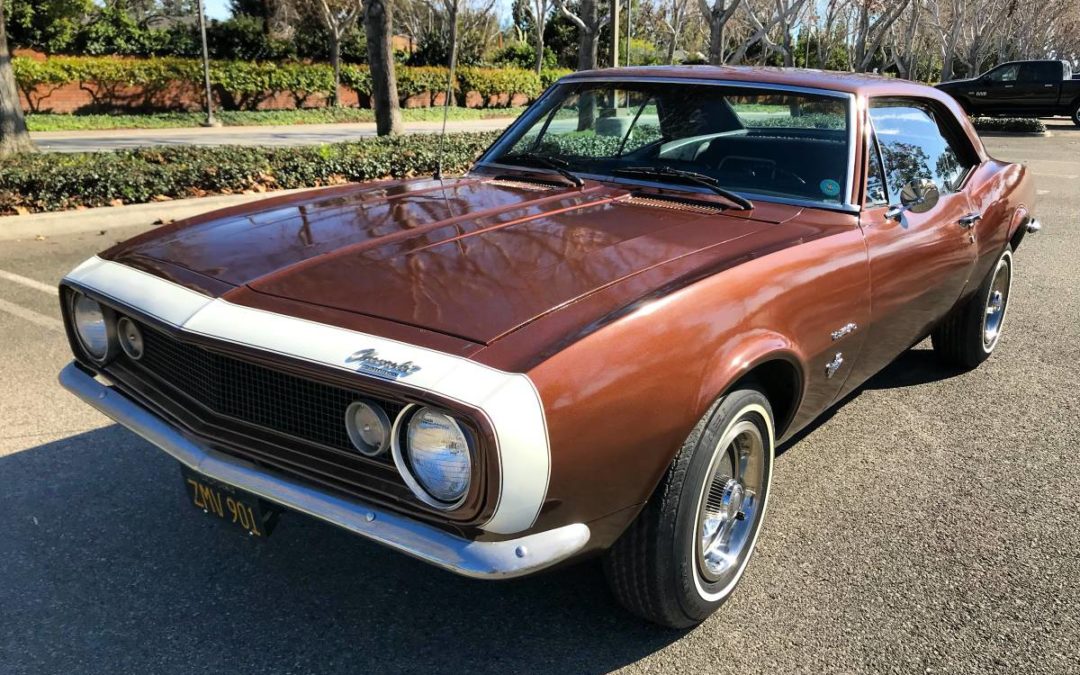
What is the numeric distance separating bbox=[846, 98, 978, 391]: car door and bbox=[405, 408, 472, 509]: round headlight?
1.80 metres

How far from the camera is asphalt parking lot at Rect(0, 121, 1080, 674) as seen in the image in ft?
7.58

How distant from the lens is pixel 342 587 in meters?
2.60

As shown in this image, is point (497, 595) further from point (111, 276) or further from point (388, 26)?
point (388, 26)

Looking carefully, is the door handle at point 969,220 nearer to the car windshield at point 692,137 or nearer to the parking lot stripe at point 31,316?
the car windshield at point 692,137

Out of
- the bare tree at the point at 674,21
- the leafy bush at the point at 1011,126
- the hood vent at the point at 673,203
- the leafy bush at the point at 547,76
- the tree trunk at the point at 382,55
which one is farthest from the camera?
the leafy bush at the point at 547,76

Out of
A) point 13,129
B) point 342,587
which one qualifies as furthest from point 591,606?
point 13,129

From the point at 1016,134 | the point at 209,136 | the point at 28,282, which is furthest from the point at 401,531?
the point at 1016,134

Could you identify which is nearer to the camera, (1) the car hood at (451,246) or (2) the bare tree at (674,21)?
(1) the car hood at (451,246)

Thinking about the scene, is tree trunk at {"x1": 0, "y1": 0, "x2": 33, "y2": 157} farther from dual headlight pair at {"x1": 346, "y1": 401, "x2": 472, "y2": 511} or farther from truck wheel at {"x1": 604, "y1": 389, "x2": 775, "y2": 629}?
truck wheel at {"x1": 604, "y1": 389, "x2": 775, "y2": 629}

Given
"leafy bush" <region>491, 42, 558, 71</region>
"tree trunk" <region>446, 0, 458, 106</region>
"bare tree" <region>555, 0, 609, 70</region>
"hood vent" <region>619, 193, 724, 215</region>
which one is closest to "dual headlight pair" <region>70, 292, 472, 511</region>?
"hood vent" <region>619, 193, 724, 215</region>

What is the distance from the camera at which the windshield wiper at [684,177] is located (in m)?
3.04

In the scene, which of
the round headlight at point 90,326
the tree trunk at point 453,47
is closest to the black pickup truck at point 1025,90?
the tree trunk at point 453,47

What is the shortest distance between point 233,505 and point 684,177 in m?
2.01

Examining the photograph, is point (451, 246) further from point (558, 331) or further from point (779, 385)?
point (779, 385)
